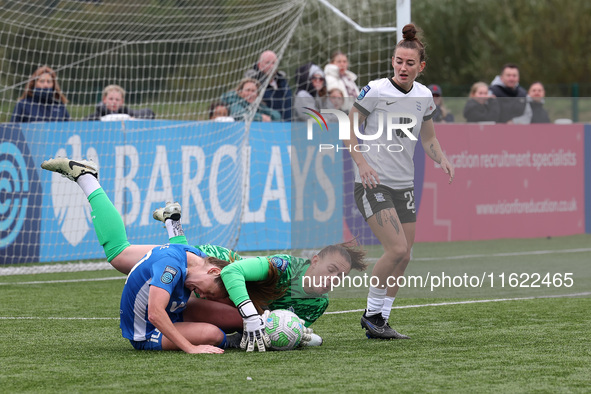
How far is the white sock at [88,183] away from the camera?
6801 millimetres

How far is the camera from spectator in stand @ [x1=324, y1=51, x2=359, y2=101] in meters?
12.5

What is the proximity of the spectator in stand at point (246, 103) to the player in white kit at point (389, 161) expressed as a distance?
5.73 meters

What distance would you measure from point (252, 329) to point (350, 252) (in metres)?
0.75

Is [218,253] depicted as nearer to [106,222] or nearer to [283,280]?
[283,280]

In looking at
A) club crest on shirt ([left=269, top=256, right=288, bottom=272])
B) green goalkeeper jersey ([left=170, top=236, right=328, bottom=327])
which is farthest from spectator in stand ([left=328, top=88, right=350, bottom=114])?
club crest on shirt ([left=269, top=256, right=288, bottom=272])

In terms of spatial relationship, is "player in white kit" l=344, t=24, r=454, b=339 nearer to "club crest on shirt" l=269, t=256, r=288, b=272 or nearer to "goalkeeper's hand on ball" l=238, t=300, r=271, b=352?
"club crest on shirt" l=269, t=256, r=288, b=272

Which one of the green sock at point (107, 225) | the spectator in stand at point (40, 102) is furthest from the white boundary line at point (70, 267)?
the green sock at point (107, 225)

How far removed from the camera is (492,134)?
12.9 m

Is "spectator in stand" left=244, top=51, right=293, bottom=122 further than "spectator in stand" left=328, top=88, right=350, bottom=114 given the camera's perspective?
Yes

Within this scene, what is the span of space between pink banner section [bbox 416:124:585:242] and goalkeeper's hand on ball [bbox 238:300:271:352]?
6596mm

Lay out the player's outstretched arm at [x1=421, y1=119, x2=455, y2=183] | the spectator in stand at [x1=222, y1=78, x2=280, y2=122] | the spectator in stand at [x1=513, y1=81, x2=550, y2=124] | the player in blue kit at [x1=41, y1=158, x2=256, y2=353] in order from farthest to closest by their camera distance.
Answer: the spectator in stand at [x1=513, y1=81, x2=550, y2=124] < the spectator in stand at [x1=222, y1=78, x2=280, y2=122] < the player's outstretched arm at [x1=421, y1=119, x2=455, y2=183] < the player in blue kit at [x1=41, y1=158, x2=256, y2=353]

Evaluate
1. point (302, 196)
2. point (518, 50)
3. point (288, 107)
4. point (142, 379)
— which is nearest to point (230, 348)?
point (142, 379)

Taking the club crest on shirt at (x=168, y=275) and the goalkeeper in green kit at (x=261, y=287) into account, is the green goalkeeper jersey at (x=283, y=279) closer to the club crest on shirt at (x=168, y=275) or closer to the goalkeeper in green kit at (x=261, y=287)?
the goalkeeper in green kit at (x=261, y=287)

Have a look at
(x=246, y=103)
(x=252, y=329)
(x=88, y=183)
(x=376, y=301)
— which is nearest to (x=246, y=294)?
(x=252, y=329)
